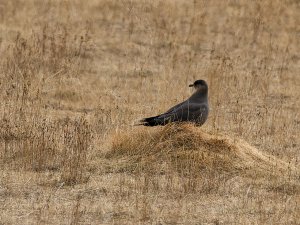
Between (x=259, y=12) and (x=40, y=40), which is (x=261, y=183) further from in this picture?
(x=259, y=12)

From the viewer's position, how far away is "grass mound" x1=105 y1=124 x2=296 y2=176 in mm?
8516

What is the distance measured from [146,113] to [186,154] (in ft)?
8.10

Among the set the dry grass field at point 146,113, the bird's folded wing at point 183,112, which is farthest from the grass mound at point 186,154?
the bird's folded wing at point 183,112

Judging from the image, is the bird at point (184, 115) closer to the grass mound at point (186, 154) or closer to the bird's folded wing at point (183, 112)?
the bird's folded wing at point (183, 112)

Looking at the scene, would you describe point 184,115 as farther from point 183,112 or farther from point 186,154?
point 186,154

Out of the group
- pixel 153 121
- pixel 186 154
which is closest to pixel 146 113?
pixel 153 121

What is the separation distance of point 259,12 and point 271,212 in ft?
31.5

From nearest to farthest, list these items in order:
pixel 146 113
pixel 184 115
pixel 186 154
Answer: pixel 186 154, pixel 184 115, pixel 146 113

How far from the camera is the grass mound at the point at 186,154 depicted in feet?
27.9

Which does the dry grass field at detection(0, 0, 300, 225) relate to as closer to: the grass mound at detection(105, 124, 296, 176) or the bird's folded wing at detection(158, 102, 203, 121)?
the grass mound at detection(105, 124, 296, 176)

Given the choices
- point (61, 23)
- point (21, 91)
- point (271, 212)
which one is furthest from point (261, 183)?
point (61, 23)

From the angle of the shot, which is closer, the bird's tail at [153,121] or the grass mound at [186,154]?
the grass mound at [186,154]

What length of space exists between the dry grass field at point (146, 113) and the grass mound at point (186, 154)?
0.01 metres

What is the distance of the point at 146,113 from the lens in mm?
11000
